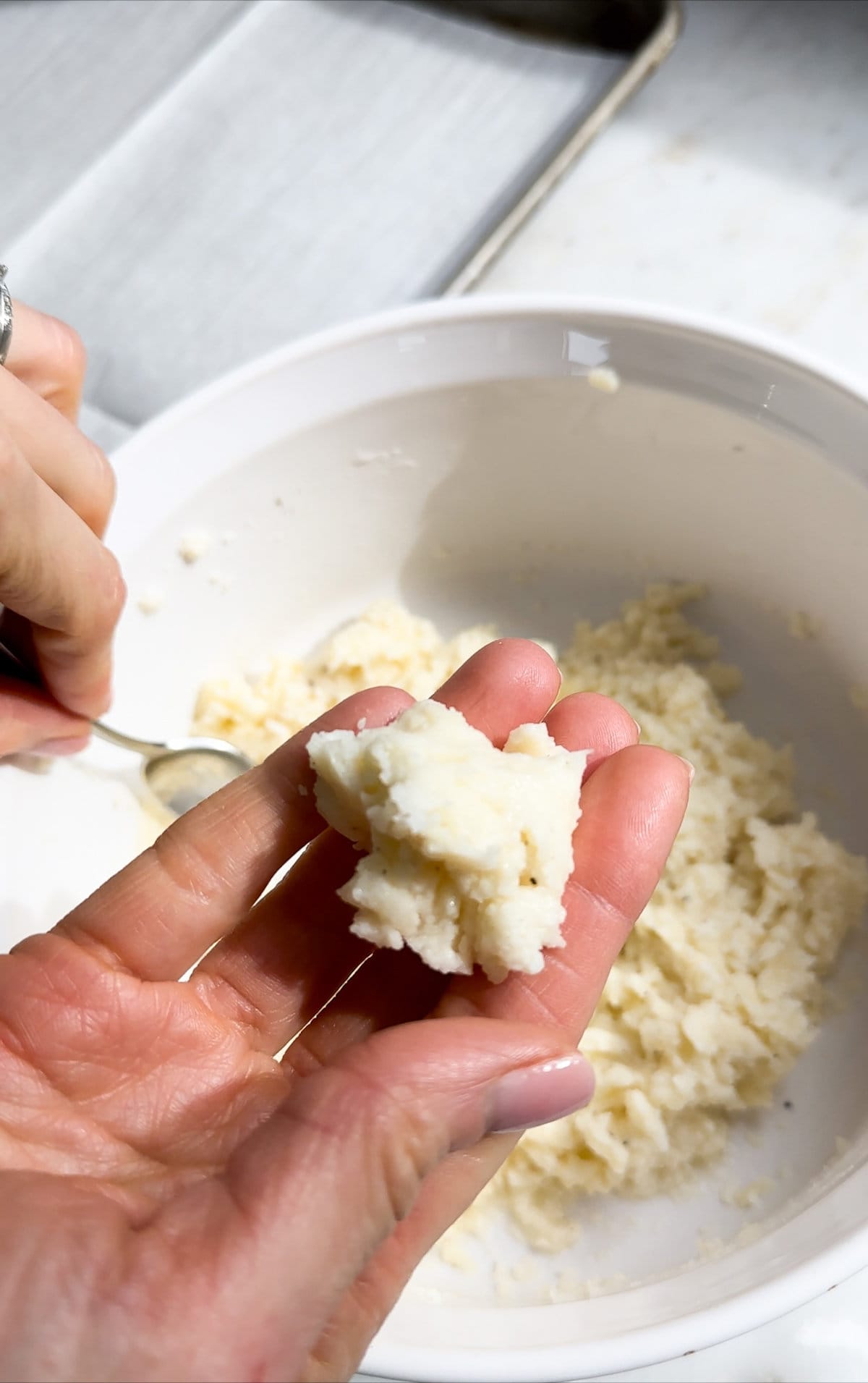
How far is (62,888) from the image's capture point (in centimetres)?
104

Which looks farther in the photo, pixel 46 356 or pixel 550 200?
pixel 550 200

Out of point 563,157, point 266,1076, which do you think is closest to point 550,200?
point 563,157

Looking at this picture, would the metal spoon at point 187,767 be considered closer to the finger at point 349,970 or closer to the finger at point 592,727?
the finger at point 349,970

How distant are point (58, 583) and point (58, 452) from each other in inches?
4.3

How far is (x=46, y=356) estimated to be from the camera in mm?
943

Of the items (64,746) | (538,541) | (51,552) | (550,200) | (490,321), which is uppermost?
(550,200)

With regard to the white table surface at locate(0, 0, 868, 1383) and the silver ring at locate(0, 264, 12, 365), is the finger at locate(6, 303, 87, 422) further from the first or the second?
the white table surface at locate(0, 0, 868, 1383)

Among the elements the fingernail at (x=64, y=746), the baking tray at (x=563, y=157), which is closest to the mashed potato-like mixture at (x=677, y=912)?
the fingernail at (x=64, y=746)

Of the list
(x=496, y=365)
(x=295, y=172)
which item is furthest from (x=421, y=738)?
(x=295, y=172)

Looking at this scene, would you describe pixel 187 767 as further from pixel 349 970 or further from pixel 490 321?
pixel 490 321

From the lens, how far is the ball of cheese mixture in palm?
0.75 metres

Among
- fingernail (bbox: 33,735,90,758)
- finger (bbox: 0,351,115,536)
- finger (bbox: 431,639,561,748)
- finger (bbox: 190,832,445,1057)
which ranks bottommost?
fingernail (bbox: 33,735,90,758)

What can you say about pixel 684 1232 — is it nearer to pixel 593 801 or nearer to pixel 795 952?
pixel 795 952

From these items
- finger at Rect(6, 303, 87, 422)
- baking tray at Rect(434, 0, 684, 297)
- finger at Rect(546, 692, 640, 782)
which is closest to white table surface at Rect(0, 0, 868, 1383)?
baking tray at Rect(434, 0, 684, 297)
